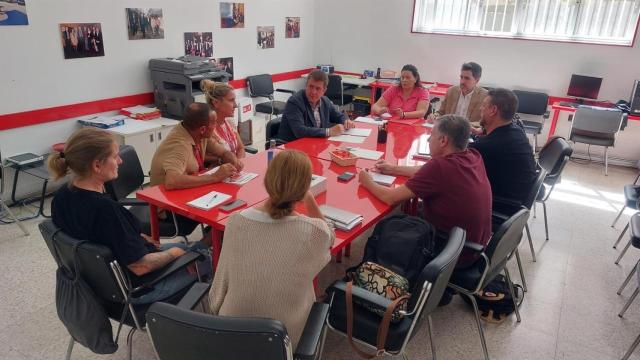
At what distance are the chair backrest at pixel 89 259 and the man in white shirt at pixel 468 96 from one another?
3409mm

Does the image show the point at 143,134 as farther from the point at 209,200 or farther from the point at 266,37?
the point at 266,37

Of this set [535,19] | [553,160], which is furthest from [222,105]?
[535,19]

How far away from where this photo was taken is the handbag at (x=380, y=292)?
176cm

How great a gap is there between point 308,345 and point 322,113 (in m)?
2.74

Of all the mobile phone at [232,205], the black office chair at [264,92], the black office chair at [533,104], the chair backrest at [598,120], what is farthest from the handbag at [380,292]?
the black office chair at [533,104]

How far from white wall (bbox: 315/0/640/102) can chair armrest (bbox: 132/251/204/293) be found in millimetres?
5521

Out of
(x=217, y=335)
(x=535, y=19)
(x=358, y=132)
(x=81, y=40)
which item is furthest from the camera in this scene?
(x=535, y=19)

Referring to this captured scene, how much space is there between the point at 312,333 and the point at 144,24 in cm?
413

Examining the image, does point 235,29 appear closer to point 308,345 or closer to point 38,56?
point 38,56

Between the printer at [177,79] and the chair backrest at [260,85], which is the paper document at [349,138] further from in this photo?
the chair backrest at [260,85]

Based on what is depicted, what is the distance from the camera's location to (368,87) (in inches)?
275

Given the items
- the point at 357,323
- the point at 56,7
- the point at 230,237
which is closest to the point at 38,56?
the point at 56,7

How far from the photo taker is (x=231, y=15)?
566 cm

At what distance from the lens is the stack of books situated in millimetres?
4469
